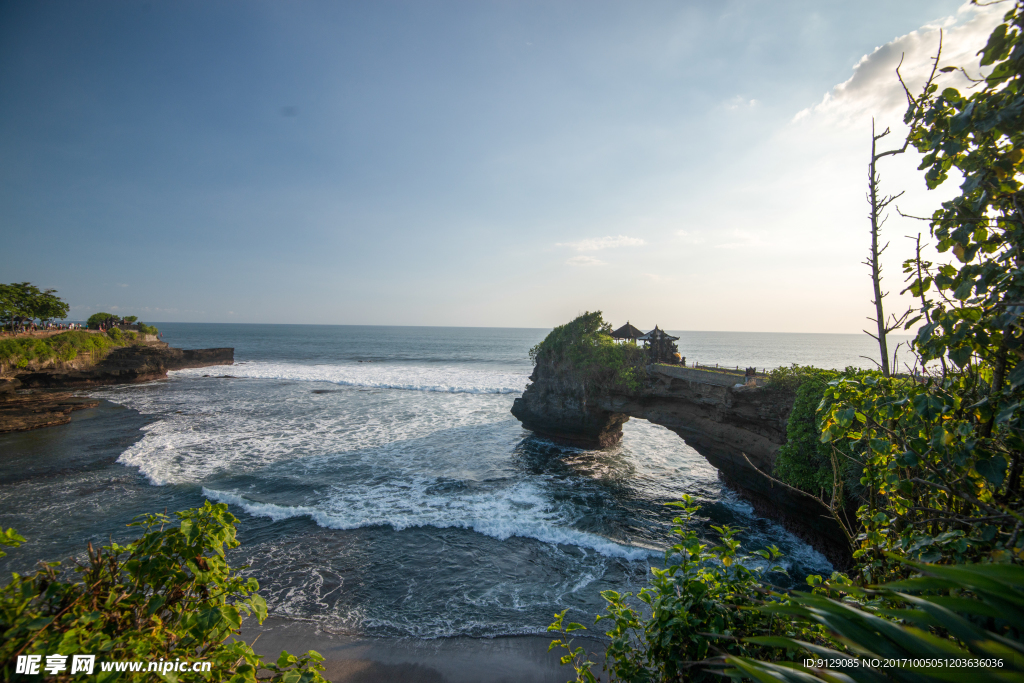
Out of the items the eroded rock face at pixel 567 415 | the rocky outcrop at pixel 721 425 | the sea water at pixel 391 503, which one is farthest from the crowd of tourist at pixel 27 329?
the rocky outcrop at pixel 721 425

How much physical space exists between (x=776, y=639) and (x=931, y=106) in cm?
315

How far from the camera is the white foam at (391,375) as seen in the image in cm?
3700

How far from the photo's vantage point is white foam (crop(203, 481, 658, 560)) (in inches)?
430

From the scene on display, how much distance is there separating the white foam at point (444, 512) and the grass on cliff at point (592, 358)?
6481mm

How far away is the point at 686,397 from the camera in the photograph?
15.7 metres

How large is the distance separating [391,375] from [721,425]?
35.9m

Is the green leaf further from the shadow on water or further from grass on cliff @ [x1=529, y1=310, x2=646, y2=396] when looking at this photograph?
the shadow on water

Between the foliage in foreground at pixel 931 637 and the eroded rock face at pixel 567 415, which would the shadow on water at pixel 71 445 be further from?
the foliage in foreground at pixel 931 637

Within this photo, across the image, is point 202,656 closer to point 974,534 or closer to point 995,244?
point 974,534

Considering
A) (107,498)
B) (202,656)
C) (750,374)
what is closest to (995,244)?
(202,656)

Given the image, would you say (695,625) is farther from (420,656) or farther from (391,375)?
(391,375)

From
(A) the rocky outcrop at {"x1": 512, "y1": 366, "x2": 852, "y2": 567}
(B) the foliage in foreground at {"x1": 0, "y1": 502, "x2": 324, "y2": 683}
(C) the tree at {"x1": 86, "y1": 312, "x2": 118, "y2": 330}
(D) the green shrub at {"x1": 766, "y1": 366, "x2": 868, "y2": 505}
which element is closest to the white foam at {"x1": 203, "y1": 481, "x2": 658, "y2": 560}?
(D) the green shrub at {"x1": 766, "y1": 366, "x2": 868, "y2": 505}

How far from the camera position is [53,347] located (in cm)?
3288

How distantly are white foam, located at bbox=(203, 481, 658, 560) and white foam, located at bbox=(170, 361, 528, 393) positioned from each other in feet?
72.4
